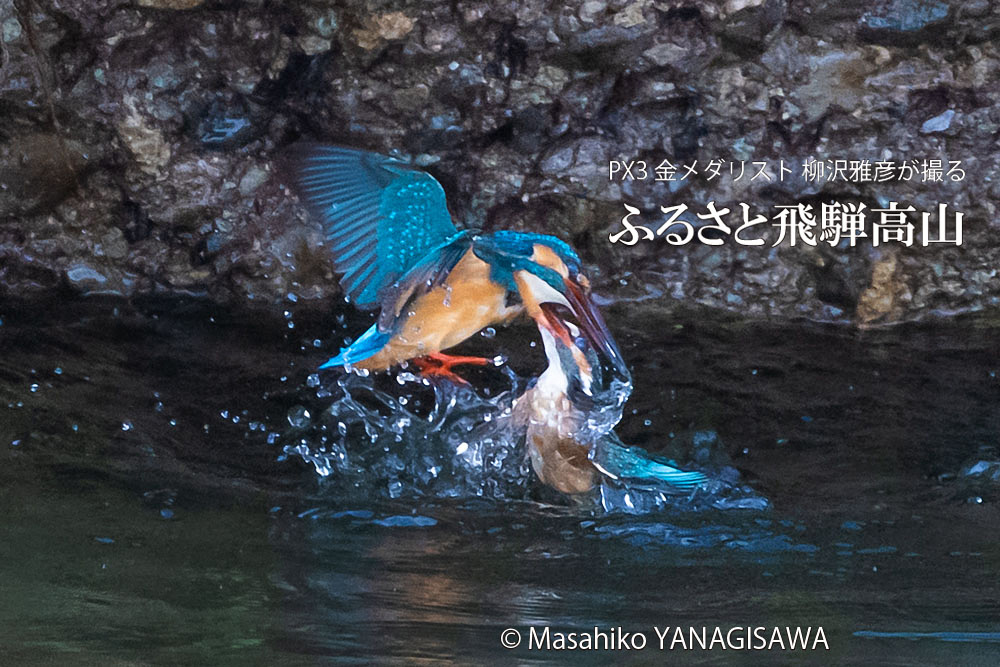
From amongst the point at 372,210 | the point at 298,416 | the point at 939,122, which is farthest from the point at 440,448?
the point at 939,122

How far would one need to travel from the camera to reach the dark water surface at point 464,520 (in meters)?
1.68

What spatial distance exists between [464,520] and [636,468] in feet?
1.08

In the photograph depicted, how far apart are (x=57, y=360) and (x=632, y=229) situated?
155 cm

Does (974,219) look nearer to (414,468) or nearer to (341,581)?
(414,468)

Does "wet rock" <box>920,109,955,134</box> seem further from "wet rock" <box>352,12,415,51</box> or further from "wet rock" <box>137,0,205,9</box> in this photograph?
"wet rock" <box>137,0,205,9</box>

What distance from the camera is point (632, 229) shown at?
344 cm

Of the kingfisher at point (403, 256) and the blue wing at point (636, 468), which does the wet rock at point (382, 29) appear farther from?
the blue wing at point (636, 468)

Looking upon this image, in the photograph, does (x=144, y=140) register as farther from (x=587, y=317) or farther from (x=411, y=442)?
(x=587, y=317)

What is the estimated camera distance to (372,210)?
242 cm

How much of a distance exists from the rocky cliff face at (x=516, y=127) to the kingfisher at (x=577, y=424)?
1130 mm

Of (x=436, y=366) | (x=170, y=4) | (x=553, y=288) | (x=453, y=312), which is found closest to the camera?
(x=553, y=288)

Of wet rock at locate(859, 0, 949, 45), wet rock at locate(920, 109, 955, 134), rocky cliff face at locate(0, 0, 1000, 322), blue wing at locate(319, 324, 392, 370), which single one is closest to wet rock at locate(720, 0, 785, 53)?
rocky cliff face at locate(0, 0, 1000, 322)

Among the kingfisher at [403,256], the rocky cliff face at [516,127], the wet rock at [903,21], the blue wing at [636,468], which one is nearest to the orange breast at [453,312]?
the kingfisher at [403,256]

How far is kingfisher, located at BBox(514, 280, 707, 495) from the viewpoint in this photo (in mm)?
2227
